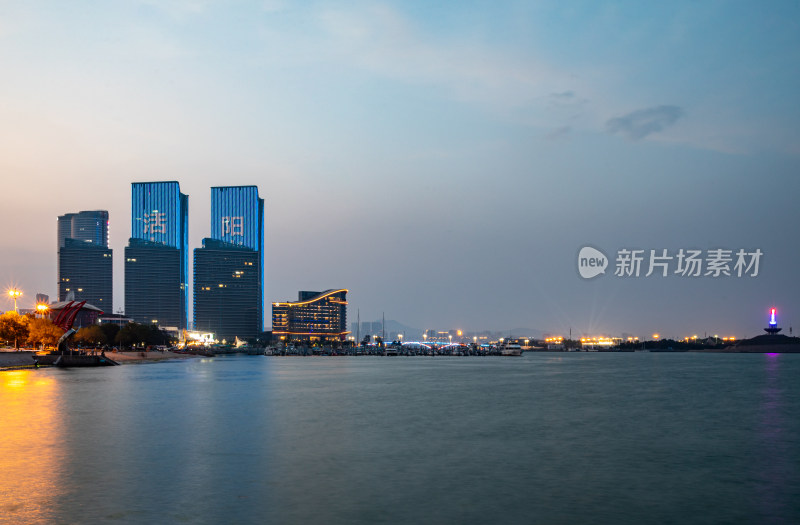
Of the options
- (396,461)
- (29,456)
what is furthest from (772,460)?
(29,456)

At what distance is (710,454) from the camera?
105ft

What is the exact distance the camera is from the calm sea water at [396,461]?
20.9 metres

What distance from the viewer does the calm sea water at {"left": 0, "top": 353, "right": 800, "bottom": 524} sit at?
20938 mm

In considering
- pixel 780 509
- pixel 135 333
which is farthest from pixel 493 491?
pixel 135 333

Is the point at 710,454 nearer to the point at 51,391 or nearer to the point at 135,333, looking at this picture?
the point at 51,391

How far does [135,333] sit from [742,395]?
6797 inches

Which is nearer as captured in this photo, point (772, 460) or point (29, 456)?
point (29, 456)

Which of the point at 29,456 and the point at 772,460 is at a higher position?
the point at 29,456

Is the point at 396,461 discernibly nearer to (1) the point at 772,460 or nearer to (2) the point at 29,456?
(2) the point at 29,456

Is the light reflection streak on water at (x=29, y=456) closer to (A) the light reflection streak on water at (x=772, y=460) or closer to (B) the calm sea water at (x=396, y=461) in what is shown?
(B) the calm sea water at (x=396, y=461)

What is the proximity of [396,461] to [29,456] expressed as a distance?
16223 mm

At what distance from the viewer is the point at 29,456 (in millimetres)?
29422

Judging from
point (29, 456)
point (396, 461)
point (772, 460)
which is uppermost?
point (29, 456)

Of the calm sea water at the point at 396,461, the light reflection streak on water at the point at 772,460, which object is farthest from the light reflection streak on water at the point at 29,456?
the light reflection streak on water at the point at 772,460
